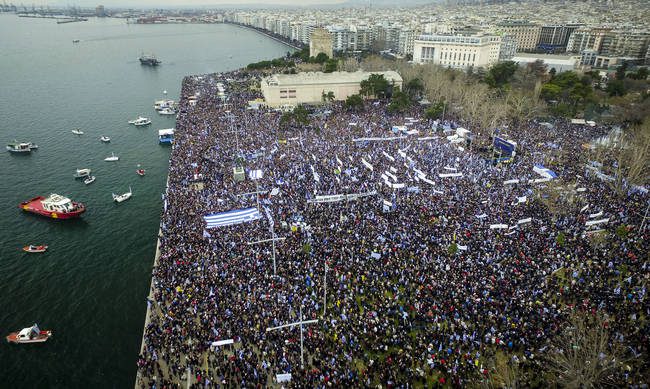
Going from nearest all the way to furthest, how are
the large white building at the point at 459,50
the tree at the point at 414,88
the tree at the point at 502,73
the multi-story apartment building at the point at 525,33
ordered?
the tree at the point at 414,88
the tree at the point at 502,73
the large white building at the point at 459,50
the multi-story apartment building at the point at 525,33

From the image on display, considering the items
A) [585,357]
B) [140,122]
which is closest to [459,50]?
[140,122]

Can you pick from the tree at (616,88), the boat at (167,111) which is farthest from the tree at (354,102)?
the tree at (616,88)

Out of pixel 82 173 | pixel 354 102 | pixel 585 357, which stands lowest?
pixel 82 173

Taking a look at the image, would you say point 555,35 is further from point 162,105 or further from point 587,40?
point 162,105

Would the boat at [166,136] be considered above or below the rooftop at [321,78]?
below

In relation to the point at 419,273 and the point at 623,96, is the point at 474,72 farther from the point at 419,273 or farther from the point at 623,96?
the point at 419,273

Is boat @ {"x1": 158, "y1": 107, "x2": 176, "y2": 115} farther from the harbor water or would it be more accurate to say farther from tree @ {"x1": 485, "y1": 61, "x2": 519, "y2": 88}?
tree @ {"x1": 485, "y1": 61, "x2": 519, "y2": 88}

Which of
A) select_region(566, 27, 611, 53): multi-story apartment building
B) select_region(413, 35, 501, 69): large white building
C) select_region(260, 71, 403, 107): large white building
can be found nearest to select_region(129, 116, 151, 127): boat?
select_region(260, 71, 403, 107): large white building

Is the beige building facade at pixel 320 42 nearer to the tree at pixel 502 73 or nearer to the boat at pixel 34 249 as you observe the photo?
the tree at pixel 502 73
